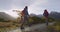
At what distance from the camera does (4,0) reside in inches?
111

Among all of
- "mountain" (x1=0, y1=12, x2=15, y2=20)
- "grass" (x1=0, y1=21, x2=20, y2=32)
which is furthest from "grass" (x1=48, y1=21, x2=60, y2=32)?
"mountain" (x1=0, y1=12, x2=15, y2=20)

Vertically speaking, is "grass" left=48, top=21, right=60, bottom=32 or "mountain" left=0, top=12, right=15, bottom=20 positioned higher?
"mountain" left=0, top=12, right=15, bottom=20

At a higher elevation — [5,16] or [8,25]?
[5,16]

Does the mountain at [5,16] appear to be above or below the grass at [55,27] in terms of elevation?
above

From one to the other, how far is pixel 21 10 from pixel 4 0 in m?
0.38

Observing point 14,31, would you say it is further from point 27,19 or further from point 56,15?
point 56,15

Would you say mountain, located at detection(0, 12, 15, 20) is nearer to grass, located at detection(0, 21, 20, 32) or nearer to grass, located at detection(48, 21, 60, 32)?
grass, located at detection(0, 21, 20, 32)

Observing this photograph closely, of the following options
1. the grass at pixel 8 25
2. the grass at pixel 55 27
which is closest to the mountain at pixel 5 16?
the grass at pixel 8 25

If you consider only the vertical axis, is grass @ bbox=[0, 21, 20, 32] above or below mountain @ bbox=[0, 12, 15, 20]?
below

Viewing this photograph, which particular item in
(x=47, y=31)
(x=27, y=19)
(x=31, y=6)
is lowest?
(x=47, y=31)

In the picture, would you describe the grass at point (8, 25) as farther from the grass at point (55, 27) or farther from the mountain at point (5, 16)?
the grass at point (55, 27)

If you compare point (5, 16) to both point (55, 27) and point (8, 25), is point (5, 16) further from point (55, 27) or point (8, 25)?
point (55, 27)

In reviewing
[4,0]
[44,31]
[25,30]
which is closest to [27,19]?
[25,30]

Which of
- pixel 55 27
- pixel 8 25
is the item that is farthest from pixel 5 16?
pixel 55 27
